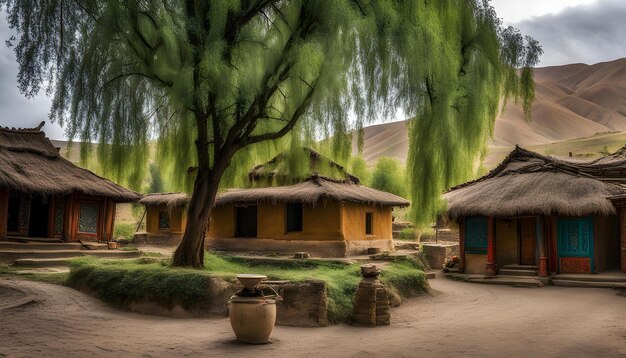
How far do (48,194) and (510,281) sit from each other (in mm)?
15052

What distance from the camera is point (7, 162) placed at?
17.6 metres

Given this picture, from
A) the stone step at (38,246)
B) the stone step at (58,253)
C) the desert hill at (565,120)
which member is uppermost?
the desert hill at (565,120)

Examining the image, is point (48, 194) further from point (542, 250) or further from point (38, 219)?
point (542, 250)

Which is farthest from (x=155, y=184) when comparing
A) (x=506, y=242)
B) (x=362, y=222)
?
(x=506, y=242)

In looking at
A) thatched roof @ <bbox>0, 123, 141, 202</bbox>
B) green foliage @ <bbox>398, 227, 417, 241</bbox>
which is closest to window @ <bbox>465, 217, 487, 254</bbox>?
thatched roof @ <bbox>0, 123, 141, 202</bbox>

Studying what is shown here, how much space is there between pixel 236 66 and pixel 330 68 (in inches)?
78.7

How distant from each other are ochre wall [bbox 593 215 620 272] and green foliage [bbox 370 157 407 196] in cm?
2611

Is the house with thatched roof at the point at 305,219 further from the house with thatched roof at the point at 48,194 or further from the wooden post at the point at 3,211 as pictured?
the wooden post at the point at 3,211

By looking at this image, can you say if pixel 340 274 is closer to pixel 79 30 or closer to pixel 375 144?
pixel 79 30

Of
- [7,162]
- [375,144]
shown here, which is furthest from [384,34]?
[375,144]

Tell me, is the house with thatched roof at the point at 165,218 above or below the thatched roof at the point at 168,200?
below

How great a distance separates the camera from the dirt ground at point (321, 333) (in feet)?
23.9

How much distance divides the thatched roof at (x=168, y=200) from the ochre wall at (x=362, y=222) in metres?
7.39

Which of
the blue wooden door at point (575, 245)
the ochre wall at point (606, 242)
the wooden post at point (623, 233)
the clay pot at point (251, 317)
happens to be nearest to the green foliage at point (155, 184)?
the blue wooden door at point (575, 245)
